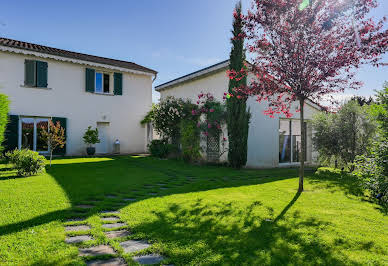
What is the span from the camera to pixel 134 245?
3131mm

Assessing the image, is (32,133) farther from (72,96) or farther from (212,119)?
(212,119)

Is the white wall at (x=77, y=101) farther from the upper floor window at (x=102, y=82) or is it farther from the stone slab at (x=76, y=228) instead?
the stone slab at (x=76, y=228)

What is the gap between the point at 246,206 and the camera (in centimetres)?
491

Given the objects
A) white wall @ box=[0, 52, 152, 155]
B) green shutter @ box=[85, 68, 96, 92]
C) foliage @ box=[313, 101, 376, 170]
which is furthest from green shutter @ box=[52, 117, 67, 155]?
foliage @ box=[313, 101, 376, 170]

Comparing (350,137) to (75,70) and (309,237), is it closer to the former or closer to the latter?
(309,237)

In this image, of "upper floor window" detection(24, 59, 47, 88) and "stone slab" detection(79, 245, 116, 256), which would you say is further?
"upper floor window" detection(24, 59, 47, 88)

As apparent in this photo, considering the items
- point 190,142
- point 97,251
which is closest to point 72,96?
point 190,142

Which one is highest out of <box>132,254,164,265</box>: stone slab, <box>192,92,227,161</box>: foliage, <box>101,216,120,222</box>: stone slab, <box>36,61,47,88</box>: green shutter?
<box>36,61,47,88</box>: green shutter

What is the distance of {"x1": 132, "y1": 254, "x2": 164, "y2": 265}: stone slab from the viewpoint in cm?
271

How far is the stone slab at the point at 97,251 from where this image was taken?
2859 mm

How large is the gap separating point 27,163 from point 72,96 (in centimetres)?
815

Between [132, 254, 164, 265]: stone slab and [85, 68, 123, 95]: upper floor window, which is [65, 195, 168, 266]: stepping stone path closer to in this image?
[132, 254, 164, 265]: stone slab

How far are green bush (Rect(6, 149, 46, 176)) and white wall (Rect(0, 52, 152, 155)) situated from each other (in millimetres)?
6736

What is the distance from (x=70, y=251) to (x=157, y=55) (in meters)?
14.4
